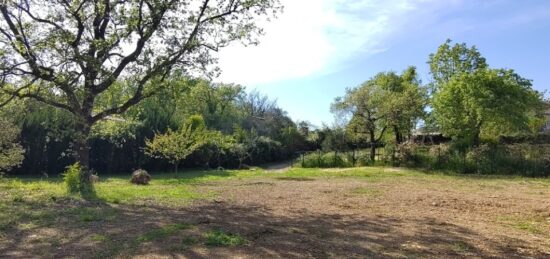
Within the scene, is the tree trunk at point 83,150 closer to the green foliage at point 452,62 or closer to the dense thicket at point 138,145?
the dense thicket at point 138,145

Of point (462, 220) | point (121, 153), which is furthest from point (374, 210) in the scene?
point (121, 153)

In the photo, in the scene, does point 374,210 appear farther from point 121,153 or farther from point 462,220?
point 121,153

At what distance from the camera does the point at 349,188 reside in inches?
607

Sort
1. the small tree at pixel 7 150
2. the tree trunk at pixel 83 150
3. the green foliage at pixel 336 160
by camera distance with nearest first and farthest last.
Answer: the tree trunk at pixel 83 150
the small tree at pixel 7 150
the green foliage at pixel 336 160

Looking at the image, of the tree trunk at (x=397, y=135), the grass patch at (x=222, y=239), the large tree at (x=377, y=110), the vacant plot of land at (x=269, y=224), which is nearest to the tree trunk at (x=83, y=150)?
the vacant plot of land at (x=269, y=224)

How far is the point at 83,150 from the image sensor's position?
13.5 metres

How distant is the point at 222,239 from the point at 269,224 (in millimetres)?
1629

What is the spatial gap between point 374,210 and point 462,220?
1862mm

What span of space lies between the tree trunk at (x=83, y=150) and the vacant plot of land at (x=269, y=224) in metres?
0.71

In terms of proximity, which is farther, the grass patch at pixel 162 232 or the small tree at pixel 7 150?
the small tree at pixel 7 150

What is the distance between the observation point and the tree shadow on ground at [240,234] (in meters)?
5.91

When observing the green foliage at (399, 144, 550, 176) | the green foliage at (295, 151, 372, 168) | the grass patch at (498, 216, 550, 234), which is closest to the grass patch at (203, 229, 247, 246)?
the grass patch at (498, 216, 550, 234)

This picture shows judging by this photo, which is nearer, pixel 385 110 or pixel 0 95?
pixel 0 95

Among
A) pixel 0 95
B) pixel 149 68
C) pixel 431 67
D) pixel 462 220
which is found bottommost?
pixel 462 220
